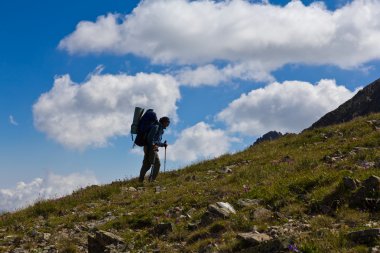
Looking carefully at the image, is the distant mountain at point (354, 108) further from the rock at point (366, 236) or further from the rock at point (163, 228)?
the rock at point (366, 236)

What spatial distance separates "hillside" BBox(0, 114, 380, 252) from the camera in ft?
27.3

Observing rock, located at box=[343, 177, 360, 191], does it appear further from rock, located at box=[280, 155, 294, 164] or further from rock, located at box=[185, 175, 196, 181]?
rock, located at box=[185, 175, 196, 181]

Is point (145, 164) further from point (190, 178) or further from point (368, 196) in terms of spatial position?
point (368, 196)

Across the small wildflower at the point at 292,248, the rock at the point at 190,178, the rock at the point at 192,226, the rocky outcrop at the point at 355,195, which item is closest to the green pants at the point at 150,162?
the rock at the point at 190,178

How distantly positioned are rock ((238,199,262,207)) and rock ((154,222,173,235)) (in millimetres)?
1913

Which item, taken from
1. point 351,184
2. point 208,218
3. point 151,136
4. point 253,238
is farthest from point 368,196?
point 151,136

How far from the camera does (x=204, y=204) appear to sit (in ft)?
41.1

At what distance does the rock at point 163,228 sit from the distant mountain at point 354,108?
4413 cm

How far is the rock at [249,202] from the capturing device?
11148 mm

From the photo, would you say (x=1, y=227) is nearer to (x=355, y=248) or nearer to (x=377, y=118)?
(x=355, y=248)

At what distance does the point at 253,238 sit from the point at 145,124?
37.2 ft

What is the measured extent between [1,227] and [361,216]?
11.4 metres

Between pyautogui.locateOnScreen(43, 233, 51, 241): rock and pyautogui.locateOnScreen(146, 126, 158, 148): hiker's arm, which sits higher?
pyautogui.locateOnScreen(146, 126, 158, 148): hiker's arm

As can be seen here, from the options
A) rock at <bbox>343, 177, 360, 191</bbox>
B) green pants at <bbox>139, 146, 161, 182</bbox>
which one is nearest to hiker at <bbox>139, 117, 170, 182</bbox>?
green pants at <bbox>139, 146, 161, 182</bbox>
